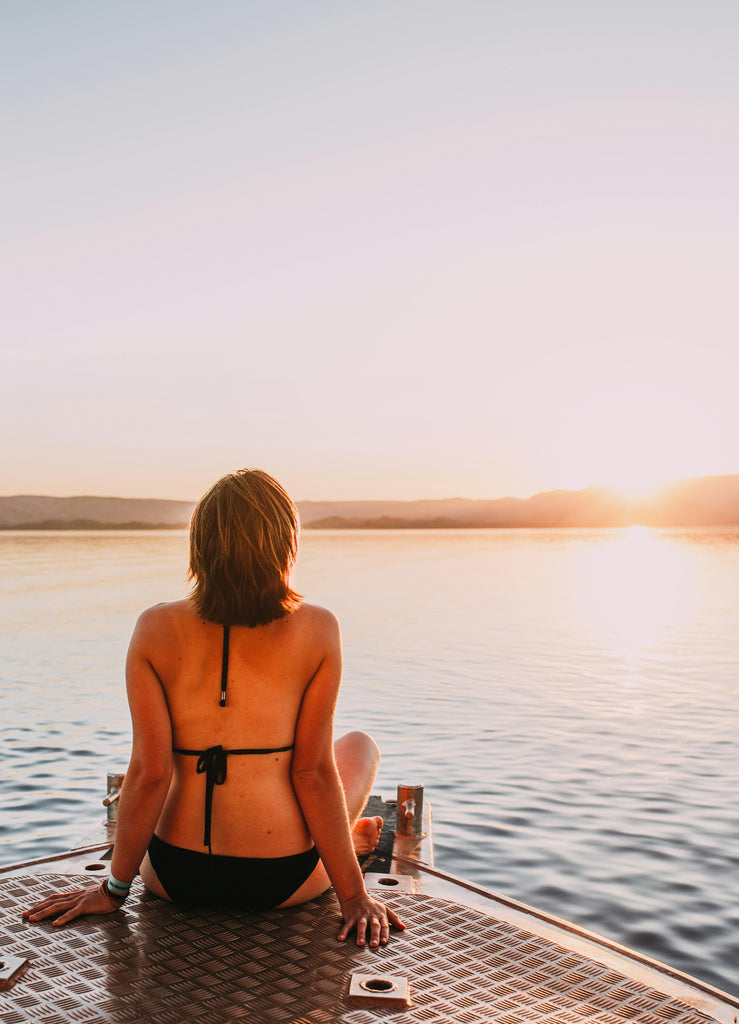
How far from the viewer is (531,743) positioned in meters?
8.95

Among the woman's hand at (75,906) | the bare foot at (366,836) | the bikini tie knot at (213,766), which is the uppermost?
the bikini tie knot at (213,766)

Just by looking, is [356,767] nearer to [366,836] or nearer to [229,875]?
[366,836]

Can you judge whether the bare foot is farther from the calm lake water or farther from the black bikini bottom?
the calm lake water

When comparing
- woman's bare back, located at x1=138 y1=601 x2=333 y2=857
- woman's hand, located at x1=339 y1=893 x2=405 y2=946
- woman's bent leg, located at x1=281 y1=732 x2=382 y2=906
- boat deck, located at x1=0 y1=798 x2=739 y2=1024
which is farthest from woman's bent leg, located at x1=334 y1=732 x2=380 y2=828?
woman's bare back, located at x1=138 y1=601 x2=333 y2=857

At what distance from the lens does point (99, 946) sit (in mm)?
3299

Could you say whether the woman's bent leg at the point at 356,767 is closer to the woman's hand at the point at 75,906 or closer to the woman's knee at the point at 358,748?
the woman's knee at the point at 358,748

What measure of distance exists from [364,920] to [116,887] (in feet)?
3.16

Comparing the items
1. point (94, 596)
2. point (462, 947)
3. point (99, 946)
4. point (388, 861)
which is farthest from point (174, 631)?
point (94, 596)

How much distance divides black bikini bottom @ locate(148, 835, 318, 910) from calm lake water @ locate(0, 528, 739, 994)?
210 centimetres

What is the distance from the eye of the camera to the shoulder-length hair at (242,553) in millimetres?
3281

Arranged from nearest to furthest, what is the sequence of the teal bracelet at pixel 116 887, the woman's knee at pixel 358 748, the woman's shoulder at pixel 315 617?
the woman's shoulder at pixel 315 617, the teal bracelet at pixel 116 887, the woman's knee at pixel 358 748

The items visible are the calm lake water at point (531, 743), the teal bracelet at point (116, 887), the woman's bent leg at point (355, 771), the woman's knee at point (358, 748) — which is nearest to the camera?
the teal bracelet at point (116, 887)

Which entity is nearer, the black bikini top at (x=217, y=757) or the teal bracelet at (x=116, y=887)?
the black bikini top at (x=217, y=757)

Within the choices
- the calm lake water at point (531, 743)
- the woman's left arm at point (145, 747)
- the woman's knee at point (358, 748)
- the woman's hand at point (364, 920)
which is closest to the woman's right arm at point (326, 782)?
the woman's hand at point (364, 920)
